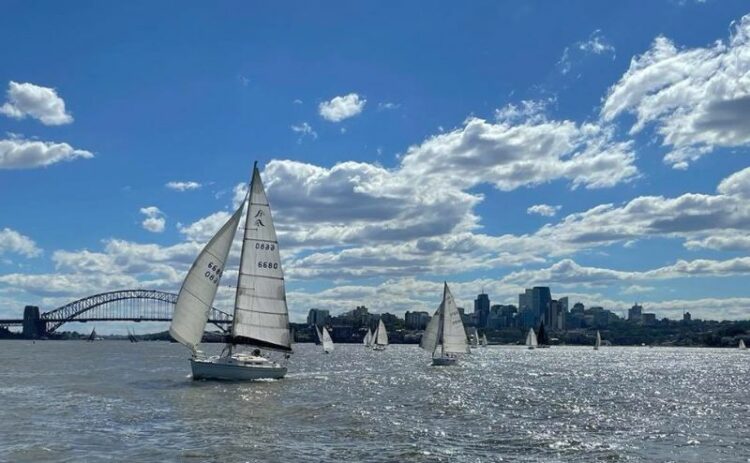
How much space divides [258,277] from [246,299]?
1637 millimetres

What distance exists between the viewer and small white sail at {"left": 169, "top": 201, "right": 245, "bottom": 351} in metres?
51.5

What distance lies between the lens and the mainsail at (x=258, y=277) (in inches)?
2122

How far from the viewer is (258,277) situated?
54156 millimetres

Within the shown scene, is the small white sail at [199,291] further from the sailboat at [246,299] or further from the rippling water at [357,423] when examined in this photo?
the rippling water at [357,423]

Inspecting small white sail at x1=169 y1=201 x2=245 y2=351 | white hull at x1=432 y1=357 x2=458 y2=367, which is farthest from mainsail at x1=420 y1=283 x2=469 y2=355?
small white sail at x1=169 y1=201 x2=245 y2=351

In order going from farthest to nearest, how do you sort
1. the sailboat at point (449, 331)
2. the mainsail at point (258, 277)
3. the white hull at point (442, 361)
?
the white hull at point (442, 361), the sailboat at point (449, 331), the mainsail at point (258, 277)

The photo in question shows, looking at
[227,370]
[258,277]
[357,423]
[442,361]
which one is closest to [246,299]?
[258,277]

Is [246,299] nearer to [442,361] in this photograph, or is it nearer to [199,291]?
[199,291]

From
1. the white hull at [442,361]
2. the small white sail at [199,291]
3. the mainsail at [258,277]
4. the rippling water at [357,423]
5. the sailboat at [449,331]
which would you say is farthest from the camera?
the white hull at [442,361]

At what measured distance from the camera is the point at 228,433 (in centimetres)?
2914

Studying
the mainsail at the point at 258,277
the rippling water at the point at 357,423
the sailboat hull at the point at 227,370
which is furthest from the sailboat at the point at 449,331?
the sailboat hull at the point at 227,370

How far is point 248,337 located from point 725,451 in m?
33.6

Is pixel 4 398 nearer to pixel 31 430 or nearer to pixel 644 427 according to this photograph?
pixel 31 430

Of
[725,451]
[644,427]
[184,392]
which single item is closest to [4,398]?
[184,392]
